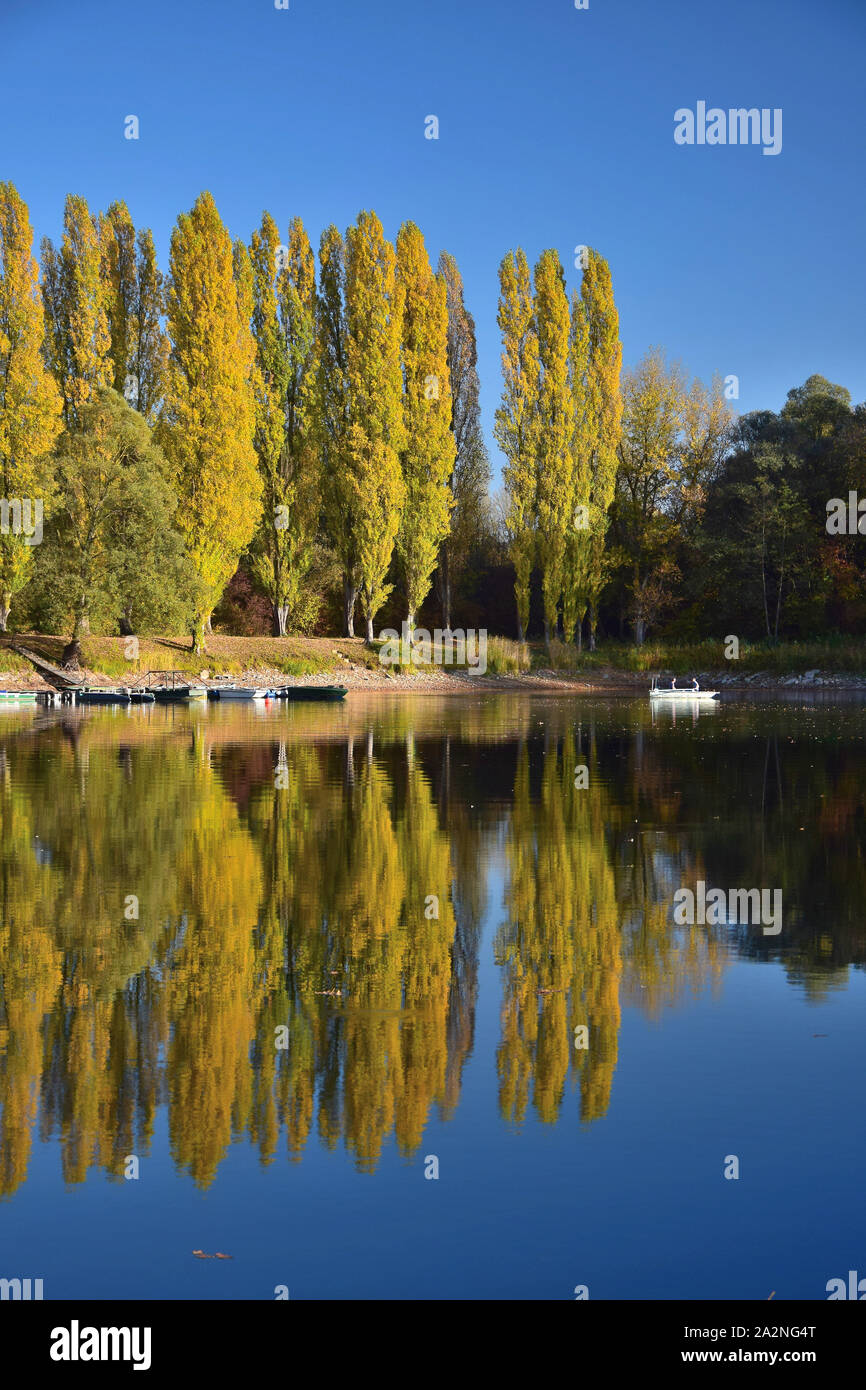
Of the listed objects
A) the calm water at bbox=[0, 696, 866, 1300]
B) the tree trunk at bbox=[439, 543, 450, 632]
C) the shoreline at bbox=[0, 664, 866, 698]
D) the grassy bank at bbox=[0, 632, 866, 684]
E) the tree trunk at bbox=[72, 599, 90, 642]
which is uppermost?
the tree trunk at bbox=[439, 543, 450, 632]

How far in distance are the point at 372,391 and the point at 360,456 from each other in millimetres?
2729

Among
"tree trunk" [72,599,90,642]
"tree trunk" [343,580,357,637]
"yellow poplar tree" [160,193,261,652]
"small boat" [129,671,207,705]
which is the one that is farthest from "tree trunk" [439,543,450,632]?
"tree trunk" [72,599,90,642]

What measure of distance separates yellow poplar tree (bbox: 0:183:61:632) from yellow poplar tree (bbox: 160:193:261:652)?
5203 millimetres

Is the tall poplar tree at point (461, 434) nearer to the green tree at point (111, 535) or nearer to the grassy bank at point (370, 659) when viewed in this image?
the grassy bank at point (370, 659)

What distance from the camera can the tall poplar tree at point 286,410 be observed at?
174 ft

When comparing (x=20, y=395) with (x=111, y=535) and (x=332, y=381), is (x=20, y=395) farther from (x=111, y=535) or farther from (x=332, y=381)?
(x=332, y=381)

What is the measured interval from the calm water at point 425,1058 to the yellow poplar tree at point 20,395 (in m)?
29.3

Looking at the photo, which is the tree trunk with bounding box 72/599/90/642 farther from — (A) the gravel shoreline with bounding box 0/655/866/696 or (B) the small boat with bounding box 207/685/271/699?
(A) the gravel shoreline with bounding box 0/655/866/696

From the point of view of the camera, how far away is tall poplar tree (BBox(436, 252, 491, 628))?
197ft

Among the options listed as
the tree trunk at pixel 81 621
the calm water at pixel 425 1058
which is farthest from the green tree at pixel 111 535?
the calm water at pixel 425 1058

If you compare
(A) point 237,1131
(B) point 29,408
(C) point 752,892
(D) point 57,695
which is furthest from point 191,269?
(A) point 237,1131

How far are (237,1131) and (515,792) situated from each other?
482 inches

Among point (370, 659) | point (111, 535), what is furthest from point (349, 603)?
point (111, 535)

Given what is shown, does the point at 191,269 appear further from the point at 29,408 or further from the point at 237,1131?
the point at 237,1131
